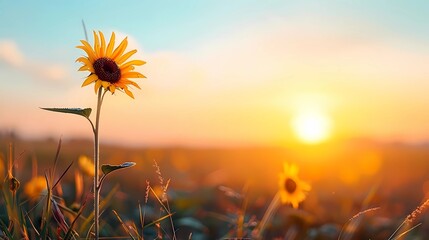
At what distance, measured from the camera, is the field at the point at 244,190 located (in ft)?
12.6

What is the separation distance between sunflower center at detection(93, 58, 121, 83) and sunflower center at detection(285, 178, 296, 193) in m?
2.38

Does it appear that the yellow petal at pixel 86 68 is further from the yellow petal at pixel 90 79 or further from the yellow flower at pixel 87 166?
the yellow flower at pixel 87 166

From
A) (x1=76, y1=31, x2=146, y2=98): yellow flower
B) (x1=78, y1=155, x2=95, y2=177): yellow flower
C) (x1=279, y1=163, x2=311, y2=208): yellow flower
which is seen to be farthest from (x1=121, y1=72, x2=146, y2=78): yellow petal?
(x1=279, y1=163, x2=311, y2=208): yellow flower

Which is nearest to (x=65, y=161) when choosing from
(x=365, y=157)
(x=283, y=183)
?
(x=283, y=183)

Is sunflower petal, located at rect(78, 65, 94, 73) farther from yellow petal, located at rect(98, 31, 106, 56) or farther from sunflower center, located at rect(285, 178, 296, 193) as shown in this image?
sunflower center, located at rect(285, 178, 296, 193)

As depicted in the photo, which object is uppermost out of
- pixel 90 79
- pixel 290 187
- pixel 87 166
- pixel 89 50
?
pixel 89 50

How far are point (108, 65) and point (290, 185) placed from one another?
242 cm

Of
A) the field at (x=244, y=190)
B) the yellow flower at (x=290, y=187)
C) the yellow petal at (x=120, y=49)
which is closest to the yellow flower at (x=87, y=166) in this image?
the field at (x=244, y=190)

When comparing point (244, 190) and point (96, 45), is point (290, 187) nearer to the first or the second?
point (244, 190)

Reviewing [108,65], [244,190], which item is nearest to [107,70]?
[108,65]

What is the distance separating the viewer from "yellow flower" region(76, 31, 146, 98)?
6.30 feet

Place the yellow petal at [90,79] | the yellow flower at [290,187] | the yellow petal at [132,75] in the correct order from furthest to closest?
the yellow flower at [290,187] < the yellow petal at [132,75] < the yellow petal at [90,79]

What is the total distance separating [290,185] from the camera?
411cm

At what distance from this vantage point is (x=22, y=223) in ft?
6.48
